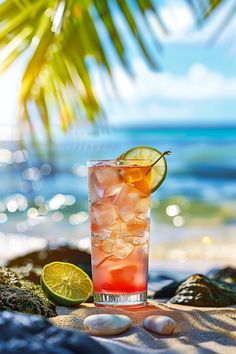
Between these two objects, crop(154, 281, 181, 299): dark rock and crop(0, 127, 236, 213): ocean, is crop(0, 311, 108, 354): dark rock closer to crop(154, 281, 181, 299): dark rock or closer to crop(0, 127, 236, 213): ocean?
crop(154, 281, 181, 299): dark rock

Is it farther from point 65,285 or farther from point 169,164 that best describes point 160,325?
point 169,164

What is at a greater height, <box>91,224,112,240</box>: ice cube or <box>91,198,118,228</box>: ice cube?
<box>91,198,118,228</box>: ice cube

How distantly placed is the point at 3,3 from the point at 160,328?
6.49 feet

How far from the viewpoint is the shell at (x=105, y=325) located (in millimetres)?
2104

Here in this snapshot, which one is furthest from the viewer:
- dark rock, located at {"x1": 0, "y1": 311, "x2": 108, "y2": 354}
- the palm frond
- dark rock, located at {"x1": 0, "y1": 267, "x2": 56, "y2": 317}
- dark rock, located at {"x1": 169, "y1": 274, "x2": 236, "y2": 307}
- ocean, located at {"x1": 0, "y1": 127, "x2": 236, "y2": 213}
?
ocean, located at {"x1": 0, "y1": 127, "x2": 236, "y2": 213}

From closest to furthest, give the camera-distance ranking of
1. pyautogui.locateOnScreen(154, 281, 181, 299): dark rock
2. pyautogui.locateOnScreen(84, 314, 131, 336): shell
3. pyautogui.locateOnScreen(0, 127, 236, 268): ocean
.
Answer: pyautogui.locateOnScreen(84, 314, 131, 336): shell → pyautogui.locateOnScreen(154, 281, 181, 299): dark rock → pyautogui.locateOnScreen(0, 127, 236, 268): ocean

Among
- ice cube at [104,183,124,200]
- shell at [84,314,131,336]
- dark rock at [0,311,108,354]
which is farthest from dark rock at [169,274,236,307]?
dark rock at [0,311,108,354]

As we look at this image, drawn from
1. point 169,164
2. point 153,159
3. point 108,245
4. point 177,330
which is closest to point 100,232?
point 108,245

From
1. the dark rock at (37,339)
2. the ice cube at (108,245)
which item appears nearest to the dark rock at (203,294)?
the ice cube at (108,245)

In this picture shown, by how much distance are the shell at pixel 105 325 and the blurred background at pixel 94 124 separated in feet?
3.99

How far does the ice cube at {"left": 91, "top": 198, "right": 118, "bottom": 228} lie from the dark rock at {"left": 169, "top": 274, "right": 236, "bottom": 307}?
1.32ft

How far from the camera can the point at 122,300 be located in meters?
2.52

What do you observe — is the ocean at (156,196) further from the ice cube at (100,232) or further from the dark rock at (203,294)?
the ice cube at (100,232)

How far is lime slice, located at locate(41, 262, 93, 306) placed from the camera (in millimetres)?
2510
